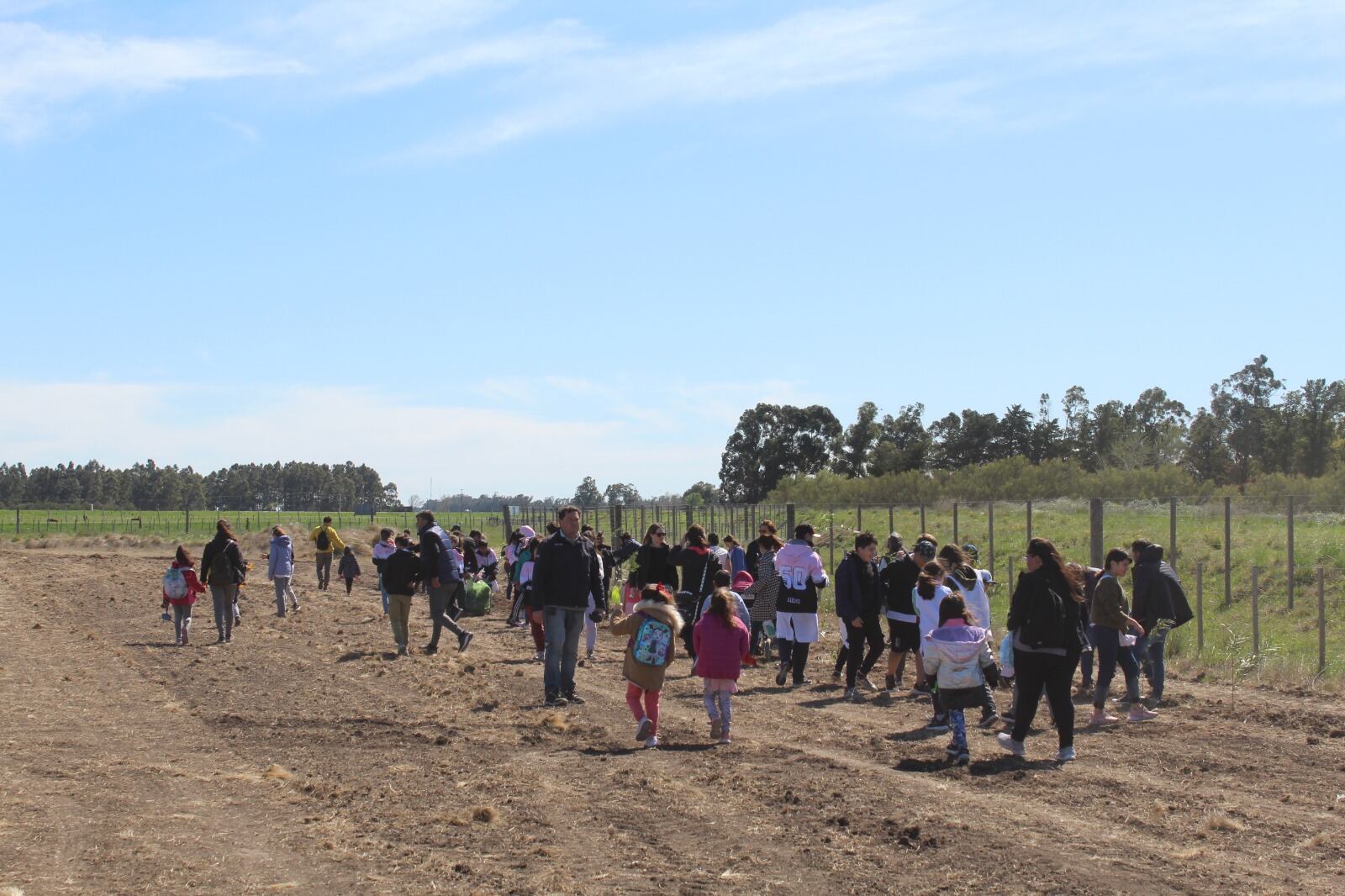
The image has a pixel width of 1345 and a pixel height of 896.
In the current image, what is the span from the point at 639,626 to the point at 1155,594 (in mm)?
4958

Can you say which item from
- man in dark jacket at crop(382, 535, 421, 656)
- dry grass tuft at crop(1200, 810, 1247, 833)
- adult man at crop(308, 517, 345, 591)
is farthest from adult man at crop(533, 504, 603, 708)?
adult man at crop(308, 517, 345, 591)

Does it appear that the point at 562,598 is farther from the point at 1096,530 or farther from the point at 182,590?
the point at 1096,530

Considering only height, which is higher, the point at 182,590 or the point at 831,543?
the point at 831,543

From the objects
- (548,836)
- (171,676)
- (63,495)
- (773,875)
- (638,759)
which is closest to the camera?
(773,875)

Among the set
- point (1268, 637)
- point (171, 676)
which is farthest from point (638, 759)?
point (1268, 637)

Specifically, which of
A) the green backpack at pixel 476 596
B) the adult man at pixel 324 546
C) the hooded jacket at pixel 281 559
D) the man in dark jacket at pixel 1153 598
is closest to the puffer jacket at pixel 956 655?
the man in dark jacket at pixel 1153 598

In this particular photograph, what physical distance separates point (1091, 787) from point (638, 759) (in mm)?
3265

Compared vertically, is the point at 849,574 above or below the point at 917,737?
above

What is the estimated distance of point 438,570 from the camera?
16.9 meters

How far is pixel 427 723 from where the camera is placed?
466 inches

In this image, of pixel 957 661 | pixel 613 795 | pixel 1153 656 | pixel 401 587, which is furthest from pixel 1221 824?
pixel 401 587

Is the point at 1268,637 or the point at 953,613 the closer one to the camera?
the point at 953,613

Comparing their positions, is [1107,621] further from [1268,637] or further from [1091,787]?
[1268,637]

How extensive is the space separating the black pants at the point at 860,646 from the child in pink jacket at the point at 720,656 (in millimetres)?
3108
